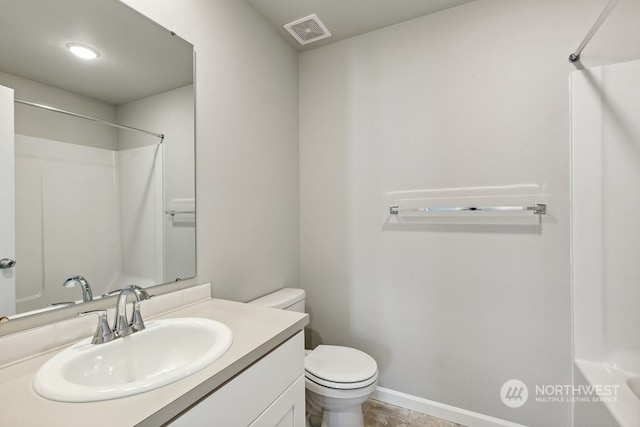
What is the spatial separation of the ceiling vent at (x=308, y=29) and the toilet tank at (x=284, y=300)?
5.53 ft

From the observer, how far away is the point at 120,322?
0.91 meters

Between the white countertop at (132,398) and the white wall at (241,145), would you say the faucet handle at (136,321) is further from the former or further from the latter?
the white wall at (241,145)

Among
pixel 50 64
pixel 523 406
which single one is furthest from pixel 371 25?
pixel 523 406

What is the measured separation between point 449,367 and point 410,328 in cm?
29

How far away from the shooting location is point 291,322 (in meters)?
1.05

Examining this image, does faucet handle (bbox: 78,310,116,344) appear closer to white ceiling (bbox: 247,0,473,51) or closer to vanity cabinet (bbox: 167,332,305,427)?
vanity cabinet (bbox: 167,332,305,427)

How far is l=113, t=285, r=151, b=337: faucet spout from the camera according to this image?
912mm

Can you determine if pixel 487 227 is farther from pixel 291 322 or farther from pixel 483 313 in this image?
pixel 291 322

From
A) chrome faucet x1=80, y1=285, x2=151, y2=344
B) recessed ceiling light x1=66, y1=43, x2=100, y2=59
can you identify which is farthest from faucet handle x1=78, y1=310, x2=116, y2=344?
recessed ceiling light x1=66, y1=43, x2=100, y2=59

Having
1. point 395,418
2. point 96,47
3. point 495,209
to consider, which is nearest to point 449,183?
point 495,209

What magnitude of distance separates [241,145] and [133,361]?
43.5 inches

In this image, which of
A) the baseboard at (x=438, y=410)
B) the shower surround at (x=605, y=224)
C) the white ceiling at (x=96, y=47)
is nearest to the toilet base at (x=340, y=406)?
the baseboard at (x=438, y=410)

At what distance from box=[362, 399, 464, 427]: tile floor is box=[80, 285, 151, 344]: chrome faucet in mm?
1429

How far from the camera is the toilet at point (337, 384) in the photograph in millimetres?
1378
